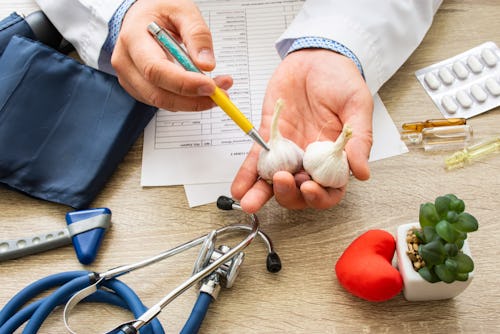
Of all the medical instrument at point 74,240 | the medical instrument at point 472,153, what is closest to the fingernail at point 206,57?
the medical instrument at point 74,240

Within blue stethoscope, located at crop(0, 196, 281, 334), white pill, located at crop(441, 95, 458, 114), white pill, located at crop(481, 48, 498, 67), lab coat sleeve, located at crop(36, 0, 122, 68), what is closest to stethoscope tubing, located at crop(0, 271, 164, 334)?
blue stethoscope, located at crop(0, 196, 281, 334)

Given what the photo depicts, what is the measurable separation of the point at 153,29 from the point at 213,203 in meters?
0.23

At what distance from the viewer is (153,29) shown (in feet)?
1.82

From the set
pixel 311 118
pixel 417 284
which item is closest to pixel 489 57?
pixel 311 118

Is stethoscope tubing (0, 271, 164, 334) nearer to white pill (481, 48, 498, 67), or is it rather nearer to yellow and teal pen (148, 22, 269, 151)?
yellow and teal pen (148, 22, 269, 151)

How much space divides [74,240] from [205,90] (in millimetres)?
239

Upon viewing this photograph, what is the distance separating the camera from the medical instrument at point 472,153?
1.99 ft

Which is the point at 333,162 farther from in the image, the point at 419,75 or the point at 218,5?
the point at 218,5

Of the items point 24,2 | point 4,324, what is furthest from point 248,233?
point 24,2

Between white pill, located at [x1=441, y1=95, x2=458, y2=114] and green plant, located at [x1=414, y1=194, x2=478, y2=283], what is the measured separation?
0.80 ft

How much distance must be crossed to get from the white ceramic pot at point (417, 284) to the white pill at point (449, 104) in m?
0.22

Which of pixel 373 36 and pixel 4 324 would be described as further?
pixel 373 36

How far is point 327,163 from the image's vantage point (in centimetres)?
50

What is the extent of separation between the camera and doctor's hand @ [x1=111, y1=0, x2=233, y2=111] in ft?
1.73
